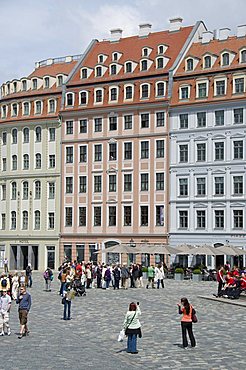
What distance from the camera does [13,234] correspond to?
243 ft

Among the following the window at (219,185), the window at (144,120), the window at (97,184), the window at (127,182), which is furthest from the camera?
the window at (97,184)

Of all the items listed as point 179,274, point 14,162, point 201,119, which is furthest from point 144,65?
point 179,274

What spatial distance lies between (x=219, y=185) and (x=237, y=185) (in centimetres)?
166

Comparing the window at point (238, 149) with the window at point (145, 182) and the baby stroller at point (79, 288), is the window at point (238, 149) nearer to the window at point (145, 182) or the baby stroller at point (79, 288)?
the window at point (145, 182)

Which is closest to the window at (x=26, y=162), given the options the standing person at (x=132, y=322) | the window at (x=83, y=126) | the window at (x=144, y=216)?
the window at (x=83, y=126)

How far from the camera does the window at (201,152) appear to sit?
64.5m

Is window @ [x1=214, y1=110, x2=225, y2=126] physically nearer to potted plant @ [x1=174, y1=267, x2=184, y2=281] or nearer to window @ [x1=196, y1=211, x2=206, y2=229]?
window @ [x1=196, y1=211, x2=206, y2=229]

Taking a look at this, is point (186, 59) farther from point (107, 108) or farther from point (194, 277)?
point (194, 277)

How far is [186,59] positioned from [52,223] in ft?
62.8

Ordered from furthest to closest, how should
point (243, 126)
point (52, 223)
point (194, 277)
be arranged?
1. point (52, 223)
2. point (243, 126)
3. point (194, 277)

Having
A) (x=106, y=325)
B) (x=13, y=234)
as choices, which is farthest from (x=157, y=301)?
(x=13, y=234)

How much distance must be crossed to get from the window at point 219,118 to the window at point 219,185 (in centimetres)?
438

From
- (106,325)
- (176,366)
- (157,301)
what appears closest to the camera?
(176,366)

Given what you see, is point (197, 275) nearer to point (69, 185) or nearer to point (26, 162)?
point (69, 185)
